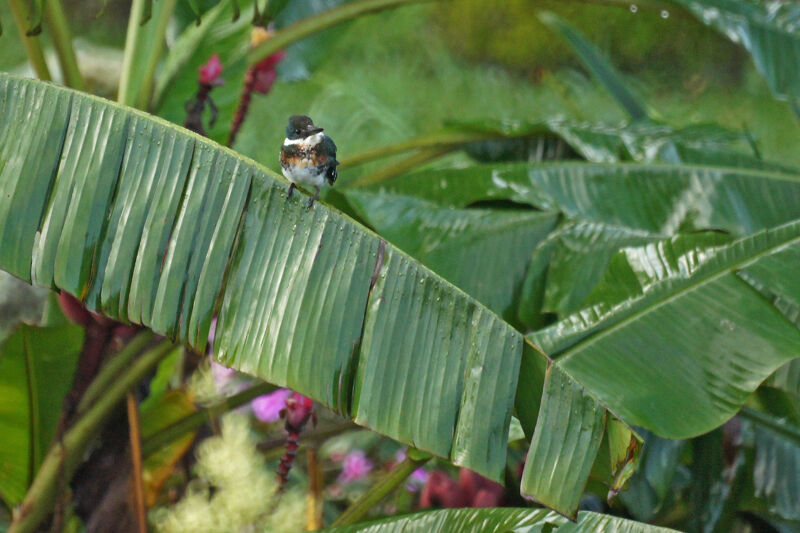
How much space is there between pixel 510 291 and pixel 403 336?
696 millimetres

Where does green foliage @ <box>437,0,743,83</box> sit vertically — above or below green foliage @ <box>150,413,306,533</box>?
above

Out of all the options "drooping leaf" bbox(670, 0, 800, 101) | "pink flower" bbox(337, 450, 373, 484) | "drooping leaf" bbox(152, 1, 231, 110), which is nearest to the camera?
"drooping leaf" bbox(152, 1, 231, 110)

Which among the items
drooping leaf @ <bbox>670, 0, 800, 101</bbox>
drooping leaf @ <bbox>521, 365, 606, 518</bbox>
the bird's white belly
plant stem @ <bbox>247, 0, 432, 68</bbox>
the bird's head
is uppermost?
drooping leaf @ <bbox>670, 0, 800, 101</bbox>

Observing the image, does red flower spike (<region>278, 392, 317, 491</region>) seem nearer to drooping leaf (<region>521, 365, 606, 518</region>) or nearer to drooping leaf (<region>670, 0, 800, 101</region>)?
drooping leaf (<region>521, 365, 606, 518</region>)

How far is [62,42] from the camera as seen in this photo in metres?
2.03

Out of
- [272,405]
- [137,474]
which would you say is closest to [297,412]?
[137,474]

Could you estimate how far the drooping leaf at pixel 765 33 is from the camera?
2441 millimetres

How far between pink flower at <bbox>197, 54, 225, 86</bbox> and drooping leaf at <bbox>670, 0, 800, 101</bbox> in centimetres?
132

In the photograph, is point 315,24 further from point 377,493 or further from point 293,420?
point 377,493

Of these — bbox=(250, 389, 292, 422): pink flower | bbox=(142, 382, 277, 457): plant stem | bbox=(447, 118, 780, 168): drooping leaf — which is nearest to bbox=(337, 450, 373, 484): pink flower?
bbox=(250, 389, 292, 422): pink flower

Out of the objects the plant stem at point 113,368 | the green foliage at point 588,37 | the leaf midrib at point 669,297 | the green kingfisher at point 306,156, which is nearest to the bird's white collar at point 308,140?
the green kingfisher at point 306,156

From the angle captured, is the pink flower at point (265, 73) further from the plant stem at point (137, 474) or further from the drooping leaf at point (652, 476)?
the drooping leaf at point (652, 476)

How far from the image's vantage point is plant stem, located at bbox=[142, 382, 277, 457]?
2.11 m

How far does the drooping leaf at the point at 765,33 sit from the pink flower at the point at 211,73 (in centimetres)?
132
